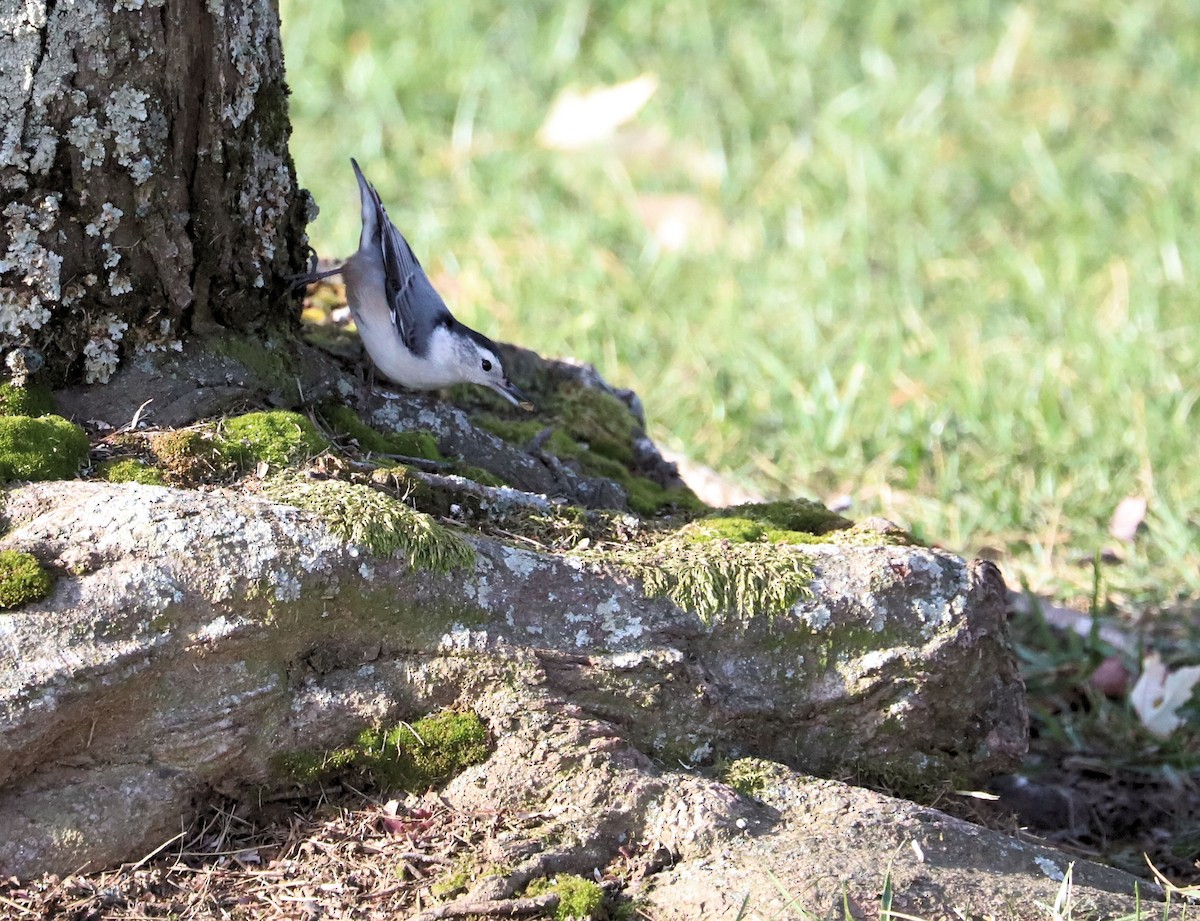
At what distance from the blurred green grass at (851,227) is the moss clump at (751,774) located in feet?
7.39

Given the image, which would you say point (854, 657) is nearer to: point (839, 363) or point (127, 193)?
point (127, 193)

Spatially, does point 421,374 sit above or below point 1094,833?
above

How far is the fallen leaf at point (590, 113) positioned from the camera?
7840 mm

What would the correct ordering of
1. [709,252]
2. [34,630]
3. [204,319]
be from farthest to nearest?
[709,252] < [204,319] < [34,630]

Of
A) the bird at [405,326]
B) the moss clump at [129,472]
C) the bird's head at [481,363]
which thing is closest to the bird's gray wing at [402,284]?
the bird at [405,326]

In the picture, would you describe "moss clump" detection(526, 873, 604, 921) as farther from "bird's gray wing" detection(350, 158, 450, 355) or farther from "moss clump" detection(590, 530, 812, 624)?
"bird's gray wing" detection(350, 158, 450, 355)

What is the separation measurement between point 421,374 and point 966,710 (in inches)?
65.8

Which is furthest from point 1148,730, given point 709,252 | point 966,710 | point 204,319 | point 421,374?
point 709,252

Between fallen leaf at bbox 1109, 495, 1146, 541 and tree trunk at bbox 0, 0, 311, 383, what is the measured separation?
10.5ft

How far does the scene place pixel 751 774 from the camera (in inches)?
111

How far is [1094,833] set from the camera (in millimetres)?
3701

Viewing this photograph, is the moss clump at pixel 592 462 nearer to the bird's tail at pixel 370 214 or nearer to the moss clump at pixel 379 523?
the bird's tail at pixel 370 214

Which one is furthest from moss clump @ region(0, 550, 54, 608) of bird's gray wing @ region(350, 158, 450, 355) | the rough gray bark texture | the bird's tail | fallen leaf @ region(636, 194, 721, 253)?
fallen leaf @ region(636, 194, 721, 253)

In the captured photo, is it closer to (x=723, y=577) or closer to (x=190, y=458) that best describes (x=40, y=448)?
(x=190, y=458)
